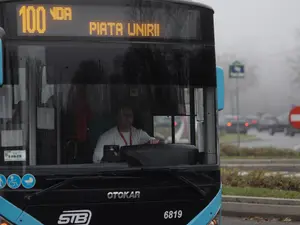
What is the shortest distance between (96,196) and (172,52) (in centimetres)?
145

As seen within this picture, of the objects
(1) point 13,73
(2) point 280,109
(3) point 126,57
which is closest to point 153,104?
(3) point 126,57

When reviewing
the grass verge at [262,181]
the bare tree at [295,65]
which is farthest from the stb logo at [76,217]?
the bare tree at [295,65]

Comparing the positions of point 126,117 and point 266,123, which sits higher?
point 126,117

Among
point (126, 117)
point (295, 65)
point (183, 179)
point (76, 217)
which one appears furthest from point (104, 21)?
point (295, 65)

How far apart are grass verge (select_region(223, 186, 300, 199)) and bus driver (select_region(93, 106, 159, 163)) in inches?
215

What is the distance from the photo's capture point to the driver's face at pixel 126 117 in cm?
436

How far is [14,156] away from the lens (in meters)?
4.03

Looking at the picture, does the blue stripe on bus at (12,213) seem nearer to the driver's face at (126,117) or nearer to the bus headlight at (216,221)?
the driver's face at (126,117)

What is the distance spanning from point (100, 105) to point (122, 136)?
0.35 m

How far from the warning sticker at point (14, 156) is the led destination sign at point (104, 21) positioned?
0.99 m

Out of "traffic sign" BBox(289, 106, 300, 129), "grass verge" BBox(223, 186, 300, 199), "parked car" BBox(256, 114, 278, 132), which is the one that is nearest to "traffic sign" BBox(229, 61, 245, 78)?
"traffic sign" BBox(289, 106, 300, 129)

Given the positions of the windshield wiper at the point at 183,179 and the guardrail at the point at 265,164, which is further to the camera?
the guardrail at the point at 265,164

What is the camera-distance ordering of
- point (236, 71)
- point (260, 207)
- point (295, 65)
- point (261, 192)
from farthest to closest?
point (295, 65) → point (236, 71) → point (261, 192) → point (260, 207)

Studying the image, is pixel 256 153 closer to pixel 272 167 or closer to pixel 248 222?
pixel 272 167
